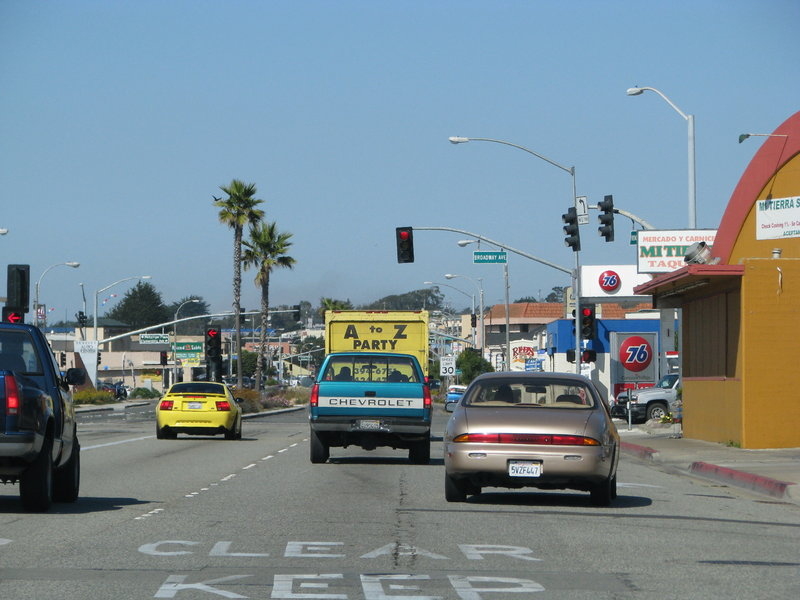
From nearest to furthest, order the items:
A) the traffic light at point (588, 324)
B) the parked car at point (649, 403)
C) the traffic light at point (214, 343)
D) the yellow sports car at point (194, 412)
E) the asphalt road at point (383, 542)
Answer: the asphalt road at point (383, 542) → the yellow sports car at point (194, 412) → the traffic light at point (588, 324) → the parked car at point (649, 403) → the traffic light at point (214, 343)

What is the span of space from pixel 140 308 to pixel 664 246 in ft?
530

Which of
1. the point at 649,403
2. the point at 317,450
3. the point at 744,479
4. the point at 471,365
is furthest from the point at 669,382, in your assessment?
the point at 471,365

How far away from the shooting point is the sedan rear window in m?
15.2

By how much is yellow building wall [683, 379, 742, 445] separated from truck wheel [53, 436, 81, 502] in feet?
52.8

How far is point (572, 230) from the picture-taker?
3806cm

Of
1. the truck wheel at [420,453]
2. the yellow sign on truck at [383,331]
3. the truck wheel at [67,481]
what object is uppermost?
the yellow sign on truck at [383,331]

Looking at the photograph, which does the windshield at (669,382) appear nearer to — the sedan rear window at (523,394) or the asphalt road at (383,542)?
the asphalt road at (383,542)

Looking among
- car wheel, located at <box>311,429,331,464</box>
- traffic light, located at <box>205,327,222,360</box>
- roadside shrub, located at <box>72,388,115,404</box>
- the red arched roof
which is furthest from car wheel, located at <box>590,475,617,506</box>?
roadside shrub, located at <box>72,388,115,404</box>

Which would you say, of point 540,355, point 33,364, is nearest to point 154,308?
point 540,355

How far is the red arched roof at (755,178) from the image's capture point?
27.0m

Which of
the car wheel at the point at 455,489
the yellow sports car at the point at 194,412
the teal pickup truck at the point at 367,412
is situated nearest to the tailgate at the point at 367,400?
the teal pickup truck at the point at 367,412

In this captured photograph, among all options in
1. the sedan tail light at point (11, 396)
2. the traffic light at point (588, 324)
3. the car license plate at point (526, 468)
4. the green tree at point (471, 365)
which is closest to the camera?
the sedan tail light at point (11, 396)

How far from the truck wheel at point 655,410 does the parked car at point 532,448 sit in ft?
101

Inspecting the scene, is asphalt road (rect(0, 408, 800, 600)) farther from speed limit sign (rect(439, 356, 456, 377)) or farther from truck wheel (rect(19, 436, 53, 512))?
speed limit sign (rect(439, 356, 456, 377))
